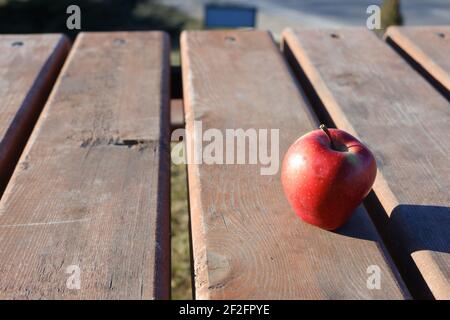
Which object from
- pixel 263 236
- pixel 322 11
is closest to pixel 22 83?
pixel 263 236

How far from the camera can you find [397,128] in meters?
1.42

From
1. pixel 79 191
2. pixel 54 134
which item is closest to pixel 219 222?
pixel 79 191

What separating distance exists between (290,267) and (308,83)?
94cm

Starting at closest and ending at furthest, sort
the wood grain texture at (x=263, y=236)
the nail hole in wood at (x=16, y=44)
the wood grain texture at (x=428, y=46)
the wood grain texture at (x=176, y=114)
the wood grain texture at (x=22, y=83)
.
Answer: the wood grain texture at (x=263, y=236) < the wood grain texture at (x=22, y=83) < the wood grain texture at (x=428, y=46) < the nail hole in wood at (x=16, y=44) < the wood grain texture at (x=176, y=114)

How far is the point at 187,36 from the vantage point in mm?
2086

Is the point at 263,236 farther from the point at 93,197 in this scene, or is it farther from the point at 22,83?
the point at 22,83

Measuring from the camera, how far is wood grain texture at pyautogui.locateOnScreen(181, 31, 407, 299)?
920 mm

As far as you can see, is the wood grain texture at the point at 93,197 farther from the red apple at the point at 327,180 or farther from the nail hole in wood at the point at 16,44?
the nail hole in wood at the point at 16,44

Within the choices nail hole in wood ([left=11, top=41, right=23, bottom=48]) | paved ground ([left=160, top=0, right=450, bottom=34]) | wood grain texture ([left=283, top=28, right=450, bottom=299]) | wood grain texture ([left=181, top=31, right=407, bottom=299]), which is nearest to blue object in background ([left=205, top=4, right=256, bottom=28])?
wood grain texture ([left=283, top=28, right=450, bottom=299])

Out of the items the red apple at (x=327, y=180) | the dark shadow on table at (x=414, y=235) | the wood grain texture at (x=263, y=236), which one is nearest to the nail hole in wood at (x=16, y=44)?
the wood grain texture at (x=263, y=236)

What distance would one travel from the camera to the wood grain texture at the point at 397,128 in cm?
103

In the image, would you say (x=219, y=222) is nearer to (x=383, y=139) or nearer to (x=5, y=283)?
(x=5, y=283)

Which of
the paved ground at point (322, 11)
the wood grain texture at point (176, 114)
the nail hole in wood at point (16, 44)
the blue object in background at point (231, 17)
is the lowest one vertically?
the paved ground at point (322, 11)

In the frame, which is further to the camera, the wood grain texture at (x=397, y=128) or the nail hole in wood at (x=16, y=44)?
the nail hole in wood at (x=16, y=44)
